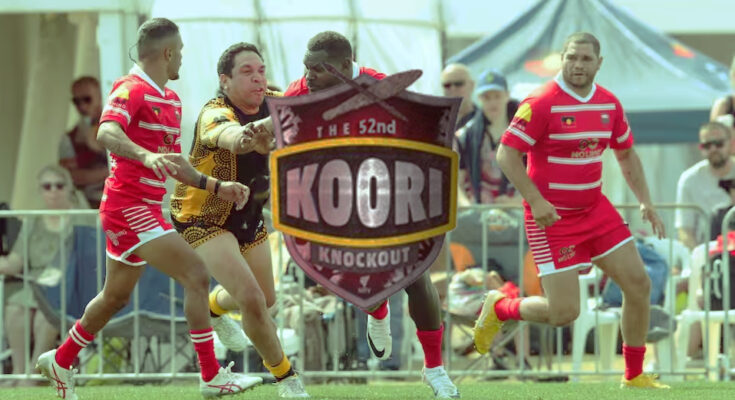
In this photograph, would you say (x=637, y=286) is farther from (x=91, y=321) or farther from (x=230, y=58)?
(x=91, y=321)

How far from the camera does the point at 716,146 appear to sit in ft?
44.4

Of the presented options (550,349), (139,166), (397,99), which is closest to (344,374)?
(550,349)

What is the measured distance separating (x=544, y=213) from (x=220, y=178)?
180 cm

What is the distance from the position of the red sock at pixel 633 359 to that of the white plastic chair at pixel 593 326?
1937mm

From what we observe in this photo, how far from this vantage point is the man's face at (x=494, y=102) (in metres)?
13.9

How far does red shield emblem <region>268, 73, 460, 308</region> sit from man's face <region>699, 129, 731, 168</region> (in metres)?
5.70

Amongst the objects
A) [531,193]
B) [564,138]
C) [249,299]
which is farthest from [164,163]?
[564,138]

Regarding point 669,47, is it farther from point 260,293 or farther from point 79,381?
point 260,293

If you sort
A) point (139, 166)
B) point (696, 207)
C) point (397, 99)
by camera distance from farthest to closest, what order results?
point (696, 207)
point (139, 166)
point (397, 99)

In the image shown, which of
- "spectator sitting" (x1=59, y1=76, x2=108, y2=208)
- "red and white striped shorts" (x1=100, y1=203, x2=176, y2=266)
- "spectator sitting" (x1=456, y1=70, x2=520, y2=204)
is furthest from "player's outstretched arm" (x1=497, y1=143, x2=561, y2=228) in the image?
"spectator sitting" (x1=59, y1=76, x2=108, y2=208)

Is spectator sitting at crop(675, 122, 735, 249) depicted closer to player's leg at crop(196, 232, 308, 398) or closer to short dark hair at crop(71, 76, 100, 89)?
short dark hair at crop(71, 76, 100, 89)

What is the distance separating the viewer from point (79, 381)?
12.7 meters

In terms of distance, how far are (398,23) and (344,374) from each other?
4.21 meters

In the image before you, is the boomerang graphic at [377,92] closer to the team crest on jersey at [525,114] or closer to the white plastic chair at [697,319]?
the team crest on jersey at [525,114]
